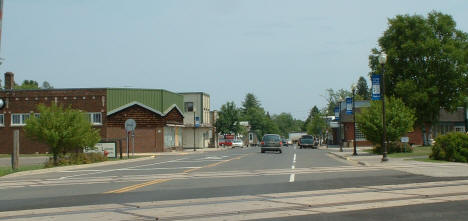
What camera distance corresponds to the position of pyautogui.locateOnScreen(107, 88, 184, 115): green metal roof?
182 feet

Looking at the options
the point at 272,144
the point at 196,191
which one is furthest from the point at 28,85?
the point at 196,191

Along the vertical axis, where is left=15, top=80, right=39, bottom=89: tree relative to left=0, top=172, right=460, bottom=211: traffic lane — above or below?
above

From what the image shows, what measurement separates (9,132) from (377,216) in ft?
172

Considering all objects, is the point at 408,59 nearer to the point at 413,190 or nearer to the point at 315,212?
the point at 413,190

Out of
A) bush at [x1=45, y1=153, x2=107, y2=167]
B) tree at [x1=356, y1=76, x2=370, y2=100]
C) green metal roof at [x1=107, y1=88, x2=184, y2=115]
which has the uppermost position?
tree at [x1=356, y1=76, x2=370, y2=100]

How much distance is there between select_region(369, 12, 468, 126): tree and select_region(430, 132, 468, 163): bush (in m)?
24.8

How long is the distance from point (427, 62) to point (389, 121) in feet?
61.3

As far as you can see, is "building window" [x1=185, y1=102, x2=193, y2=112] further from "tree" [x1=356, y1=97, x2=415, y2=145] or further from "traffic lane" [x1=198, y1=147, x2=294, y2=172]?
"traffic lane" [x1=198, y1=147, x2=294, y2=172]

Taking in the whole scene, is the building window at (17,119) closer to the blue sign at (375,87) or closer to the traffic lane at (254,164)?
the traffic lane at (254,164)

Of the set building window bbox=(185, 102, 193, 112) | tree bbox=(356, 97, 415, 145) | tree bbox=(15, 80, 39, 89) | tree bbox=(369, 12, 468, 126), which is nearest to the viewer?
tree bbox=(356, 97, 415, 145)

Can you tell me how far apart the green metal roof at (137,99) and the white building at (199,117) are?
14.5m

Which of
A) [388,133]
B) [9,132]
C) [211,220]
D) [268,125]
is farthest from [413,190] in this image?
[268,125]

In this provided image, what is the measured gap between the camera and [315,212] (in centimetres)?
1040

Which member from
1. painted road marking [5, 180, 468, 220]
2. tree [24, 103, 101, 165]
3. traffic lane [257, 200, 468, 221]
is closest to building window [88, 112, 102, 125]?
tree [24, 103, 101, 165]
